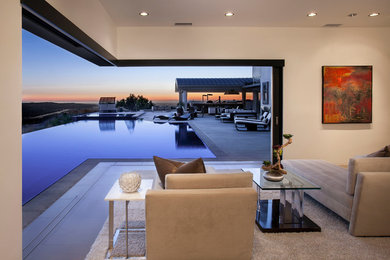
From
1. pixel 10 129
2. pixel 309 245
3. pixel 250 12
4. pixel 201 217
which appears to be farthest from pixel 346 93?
pixel 10 129

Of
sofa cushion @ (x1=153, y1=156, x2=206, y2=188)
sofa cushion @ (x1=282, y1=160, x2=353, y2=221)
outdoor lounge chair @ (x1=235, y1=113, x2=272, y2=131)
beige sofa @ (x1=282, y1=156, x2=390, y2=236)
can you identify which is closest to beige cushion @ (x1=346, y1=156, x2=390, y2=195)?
beige sofa @ (x1=282, y1=156, x2=390, y2=236)

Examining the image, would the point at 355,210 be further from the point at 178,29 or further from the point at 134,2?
the point at 178,29

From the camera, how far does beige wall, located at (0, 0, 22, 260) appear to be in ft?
7.04

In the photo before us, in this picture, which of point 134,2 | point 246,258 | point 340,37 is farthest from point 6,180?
point 340,37

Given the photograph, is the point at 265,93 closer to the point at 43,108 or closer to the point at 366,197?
the point at 43,108

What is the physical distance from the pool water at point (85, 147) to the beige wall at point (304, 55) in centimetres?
241

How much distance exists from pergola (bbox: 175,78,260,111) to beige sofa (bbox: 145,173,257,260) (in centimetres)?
1688

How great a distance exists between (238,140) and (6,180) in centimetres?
821

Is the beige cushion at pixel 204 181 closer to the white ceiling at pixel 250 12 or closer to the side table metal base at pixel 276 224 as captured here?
the side table metal base at pixel 276 224

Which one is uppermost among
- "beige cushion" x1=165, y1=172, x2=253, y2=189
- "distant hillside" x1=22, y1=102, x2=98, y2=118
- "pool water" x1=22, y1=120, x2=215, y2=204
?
"distant hillside" x1=22, y1=102, x2=98, y2=118

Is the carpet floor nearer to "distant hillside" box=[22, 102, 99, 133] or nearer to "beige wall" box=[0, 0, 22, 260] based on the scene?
"beige wall" box=[0, 0, 22, 260]

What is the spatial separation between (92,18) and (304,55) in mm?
4099

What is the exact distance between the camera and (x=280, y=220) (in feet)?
11.0

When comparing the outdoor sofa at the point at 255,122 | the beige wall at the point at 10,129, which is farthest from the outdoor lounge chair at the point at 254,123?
the beige wall at the point at 10,129
